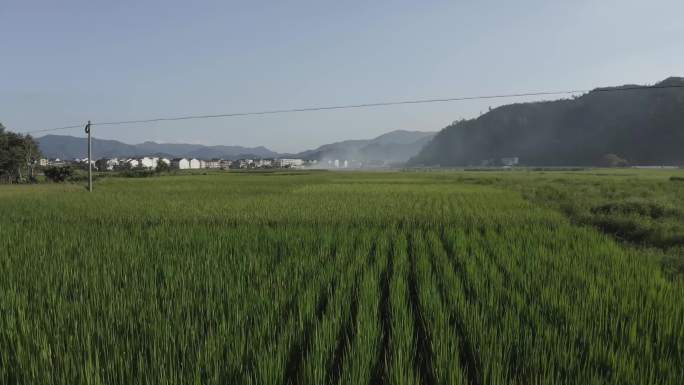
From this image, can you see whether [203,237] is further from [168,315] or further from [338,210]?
[338,210]

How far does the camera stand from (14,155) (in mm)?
43281

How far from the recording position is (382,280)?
479 cm

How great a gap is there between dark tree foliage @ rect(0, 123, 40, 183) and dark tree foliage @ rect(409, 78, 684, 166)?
84.7m

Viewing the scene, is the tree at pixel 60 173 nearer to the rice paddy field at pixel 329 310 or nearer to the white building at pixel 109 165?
the rice paddy field at pixel 329 310

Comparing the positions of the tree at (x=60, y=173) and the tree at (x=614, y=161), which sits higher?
the tree at (x=614, y=161)

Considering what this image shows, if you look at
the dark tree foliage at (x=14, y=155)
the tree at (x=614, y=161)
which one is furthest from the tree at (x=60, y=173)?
the tree at (x=614, y=161)

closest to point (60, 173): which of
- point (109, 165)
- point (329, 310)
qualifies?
point (329, 310)

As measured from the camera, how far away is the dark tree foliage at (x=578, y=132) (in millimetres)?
91062

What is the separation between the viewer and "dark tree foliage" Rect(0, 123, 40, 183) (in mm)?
42875

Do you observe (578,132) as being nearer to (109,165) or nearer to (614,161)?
(614,161)

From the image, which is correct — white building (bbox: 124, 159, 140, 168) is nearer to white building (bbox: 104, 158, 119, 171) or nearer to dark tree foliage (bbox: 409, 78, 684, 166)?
white building (bbox: 104, 158, 119, 171)

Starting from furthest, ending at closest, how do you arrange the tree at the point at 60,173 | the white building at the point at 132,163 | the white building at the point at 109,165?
the white building at the point at 132,163 → the white building at the point at 109,165 → the tree at the point at 60,173

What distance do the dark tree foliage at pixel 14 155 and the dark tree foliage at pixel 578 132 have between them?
84.7 metres

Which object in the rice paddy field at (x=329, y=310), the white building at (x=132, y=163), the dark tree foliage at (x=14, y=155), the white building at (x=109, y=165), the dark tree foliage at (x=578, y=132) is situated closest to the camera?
the rice paddy field at (x=329, y=310)
